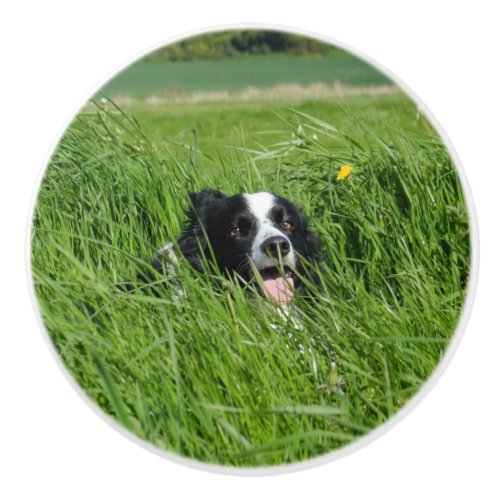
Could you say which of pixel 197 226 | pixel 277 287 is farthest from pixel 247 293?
pixel 197 226

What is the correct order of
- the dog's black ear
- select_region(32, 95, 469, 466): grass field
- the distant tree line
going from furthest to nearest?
the distant tree line, the dog's black ear, select_region(32, 95, 469, 466): grass field

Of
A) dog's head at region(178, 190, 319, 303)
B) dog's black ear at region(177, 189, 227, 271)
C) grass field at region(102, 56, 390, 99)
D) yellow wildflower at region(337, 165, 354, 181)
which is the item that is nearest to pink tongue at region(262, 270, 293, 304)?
dog's head at region(178, 190, 319, 303)

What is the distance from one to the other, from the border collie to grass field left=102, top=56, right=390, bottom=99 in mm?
501

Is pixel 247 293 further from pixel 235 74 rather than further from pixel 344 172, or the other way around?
pixel 235 74

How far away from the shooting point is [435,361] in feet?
11.5

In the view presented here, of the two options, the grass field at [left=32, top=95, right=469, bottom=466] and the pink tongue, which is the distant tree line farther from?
the pink tongue

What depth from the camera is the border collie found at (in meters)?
3.60

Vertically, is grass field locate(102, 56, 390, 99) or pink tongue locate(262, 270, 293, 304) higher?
grass field locate(102, 56, 390, 99)

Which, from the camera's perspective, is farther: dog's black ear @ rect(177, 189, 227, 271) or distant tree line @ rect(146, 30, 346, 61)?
distant tree line @ rect(146, 30, 346, 61)

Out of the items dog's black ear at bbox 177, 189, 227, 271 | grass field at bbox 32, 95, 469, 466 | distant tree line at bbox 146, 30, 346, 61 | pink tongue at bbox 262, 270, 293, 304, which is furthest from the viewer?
distant tree line at bbox 146, 30, 346, 61

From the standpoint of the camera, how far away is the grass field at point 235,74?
385 centimetres

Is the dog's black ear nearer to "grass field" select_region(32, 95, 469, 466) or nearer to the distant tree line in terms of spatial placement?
"grass field" select_region(32, 95, 469, 466)

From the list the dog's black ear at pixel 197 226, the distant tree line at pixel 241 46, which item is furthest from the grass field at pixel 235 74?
the dog's black ear at pixel 197 226

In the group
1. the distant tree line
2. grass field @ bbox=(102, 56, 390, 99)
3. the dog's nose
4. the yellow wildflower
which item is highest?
the distant tree line
